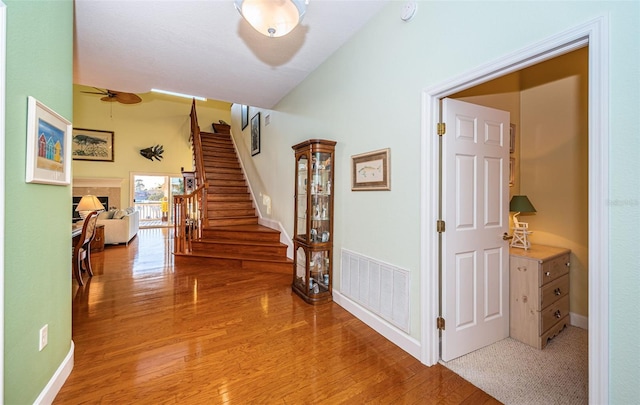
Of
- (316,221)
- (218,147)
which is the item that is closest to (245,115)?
(218,147)

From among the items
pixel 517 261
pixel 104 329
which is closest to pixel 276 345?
pixel 104 329

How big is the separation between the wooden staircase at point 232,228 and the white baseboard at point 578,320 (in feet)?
10.7

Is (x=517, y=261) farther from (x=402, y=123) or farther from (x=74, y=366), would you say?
(x=74, y=366)

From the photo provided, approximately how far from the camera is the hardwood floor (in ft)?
5.67

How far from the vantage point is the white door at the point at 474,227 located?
6.84ft

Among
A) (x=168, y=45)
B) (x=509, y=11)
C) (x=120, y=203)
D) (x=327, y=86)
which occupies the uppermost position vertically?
(x=168, y=45)

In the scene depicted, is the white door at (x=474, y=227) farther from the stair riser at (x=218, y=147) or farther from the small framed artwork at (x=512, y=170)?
the stair riser at (x=218, y=147)

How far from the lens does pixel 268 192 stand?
536cm

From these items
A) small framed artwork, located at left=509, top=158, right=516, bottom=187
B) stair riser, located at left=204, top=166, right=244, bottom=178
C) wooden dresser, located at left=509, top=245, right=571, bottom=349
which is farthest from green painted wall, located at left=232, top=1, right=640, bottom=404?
stair riser, located at left=204, top=166, right=244, bottom=178

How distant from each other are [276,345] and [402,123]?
2.13 m

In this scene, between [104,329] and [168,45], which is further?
[168,45]

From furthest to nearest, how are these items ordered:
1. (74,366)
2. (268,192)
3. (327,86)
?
(268,192) → (327,86) → (74,366)

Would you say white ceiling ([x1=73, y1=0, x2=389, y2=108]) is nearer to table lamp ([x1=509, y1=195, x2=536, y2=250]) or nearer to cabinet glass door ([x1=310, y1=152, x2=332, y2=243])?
cabinet glass door ([x1=310, y1=152, x2=332, y2=243])

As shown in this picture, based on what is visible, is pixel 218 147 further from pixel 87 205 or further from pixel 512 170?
pixel 512 170
